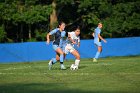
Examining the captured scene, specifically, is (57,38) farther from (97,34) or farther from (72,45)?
(97,34)

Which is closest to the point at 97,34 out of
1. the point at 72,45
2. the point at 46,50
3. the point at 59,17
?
the point at 72,45

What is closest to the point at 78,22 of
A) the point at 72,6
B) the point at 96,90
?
the point at 72,6

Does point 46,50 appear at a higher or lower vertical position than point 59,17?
lower

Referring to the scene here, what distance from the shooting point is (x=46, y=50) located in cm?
3453

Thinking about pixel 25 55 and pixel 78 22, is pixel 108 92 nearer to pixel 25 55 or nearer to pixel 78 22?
pixel 25 55

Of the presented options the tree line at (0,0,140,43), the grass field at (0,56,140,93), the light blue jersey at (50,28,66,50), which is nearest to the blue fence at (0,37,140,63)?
the tree line at (0,0,140,43)

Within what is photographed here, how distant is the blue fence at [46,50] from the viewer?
110ft

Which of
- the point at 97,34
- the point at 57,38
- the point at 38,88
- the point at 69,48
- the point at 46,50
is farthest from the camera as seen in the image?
the point at 46,50

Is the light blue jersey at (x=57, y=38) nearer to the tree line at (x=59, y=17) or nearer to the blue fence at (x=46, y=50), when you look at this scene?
the blue fence at (x=46, y=50)

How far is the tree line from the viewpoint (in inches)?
1710

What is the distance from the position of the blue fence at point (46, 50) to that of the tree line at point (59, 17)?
7709 millimetres

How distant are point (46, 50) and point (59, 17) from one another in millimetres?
14155

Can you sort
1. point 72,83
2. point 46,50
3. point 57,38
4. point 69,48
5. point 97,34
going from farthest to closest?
1. point 46,50
2. point 97,34
3. point 69,48
4. point 57,38
5. point 72,83

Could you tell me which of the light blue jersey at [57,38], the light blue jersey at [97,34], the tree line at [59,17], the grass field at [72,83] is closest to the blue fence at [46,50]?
the tree line at [59,17]
